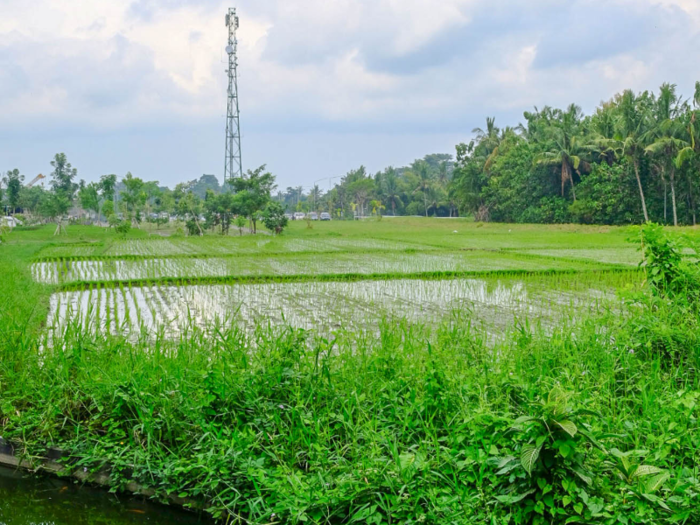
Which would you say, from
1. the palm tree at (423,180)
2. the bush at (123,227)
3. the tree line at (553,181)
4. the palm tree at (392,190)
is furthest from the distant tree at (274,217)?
the palm tree at (392,190)

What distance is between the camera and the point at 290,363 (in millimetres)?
3609

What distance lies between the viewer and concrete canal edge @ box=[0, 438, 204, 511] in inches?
125

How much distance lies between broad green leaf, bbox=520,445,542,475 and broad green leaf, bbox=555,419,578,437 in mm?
136

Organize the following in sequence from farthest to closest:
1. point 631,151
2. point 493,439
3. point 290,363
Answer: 1. point 631,151
2. point 290,363
3. point 493,439

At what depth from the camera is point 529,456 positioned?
2445 mm

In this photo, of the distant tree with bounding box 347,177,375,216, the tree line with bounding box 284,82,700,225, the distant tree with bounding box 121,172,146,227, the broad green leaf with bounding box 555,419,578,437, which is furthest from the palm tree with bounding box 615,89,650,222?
the distant tree with bounding box 347,177,375,216

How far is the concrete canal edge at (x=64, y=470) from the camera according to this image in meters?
3.17

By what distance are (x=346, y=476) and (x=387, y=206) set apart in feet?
204

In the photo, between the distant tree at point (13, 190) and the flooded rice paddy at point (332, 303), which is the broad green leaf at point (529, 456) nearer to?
the flooded rice paddy at point (332, 303)

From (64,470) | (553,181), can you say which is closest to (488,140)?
(553,181)

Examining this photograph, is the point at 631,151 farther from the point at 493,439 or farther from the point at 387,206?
the point at 387,206

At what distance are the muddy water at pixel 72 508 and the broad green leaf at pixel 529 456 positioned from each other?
1.65m

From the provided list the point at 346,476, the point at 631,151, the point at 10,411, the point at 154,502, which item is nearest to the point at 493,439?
the point at 346,476

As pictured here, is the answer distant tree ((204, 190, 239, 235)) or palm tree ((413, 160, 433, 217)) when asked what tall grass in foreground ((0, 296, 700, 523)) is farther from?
palm tree ((413, 160, 433, 217))
